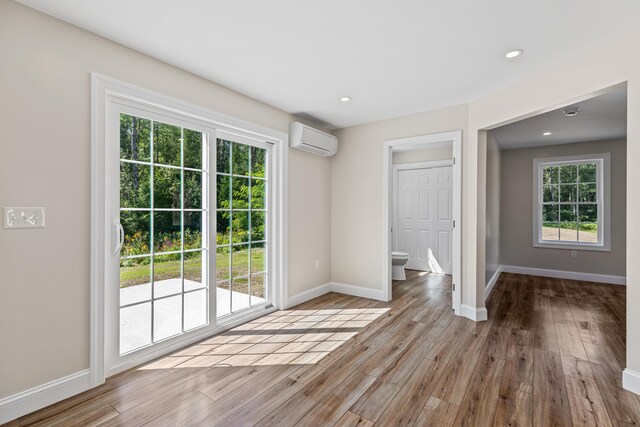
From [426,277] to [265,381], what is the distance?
4.02 meters

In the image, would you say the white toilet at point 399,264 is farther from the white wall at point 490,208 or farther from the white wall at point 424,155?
the white wall at point 424,155

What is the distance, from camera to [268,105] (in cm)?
350

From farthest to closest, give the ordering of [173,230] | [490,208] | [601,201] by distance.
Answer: [601,201], [490,208], [173,230]

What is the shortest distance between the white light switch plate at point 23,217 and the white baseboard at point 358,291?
11.4ft

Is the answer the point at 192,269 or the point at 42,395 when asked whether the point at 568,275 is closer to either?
the point at 192,269

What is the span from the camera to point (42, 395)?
1858 mm

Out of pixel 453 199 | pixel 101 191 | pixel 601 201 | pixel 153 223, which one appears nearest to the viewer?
pixel 101 191

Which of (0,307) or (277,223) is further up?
(277,223)

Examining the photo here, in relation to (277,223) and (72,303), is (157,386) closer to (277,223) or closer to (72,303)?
(72,303)

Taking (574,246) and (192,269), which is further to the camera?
(574,246)

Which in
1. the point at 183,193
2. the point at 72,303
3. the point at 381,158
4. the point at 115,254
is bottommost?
the point at 72,303

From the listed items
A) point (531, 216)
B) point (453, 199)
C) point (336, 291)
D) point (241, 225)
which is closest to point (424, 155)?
point (531, 216)

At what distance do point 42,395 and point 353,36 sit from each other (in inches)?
122

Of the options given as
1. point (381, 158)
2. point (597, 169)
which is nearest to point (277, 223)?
point (381, 158)
